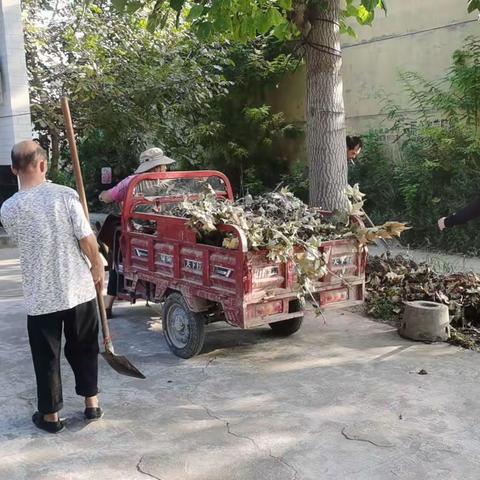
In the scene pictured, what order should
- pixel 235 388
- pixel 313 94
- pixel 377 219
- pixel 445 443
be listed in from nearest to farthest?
pixel 445 443 → pixel 235 388 → pixel 313 94 → pixel 377 219

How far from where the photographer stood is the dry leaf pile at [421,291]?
5.58 m

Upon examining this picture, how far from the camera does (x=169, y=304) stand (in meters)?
5.11

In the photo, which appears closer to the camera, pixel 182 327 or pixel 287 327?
pixel 182 327

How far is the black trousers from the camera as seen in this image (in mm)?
3576

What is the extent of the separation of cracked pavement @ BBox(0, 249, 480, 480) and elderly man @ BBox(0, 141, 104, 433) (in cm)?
46

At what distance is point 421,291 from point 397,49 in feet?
23.2

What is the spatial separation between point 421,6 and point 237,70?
4.17 meters

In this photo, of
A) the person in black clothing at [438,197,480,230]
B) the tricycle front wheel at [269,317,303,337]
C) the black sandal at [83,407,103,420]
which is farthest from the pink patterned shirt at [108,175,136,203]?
the person in black clothing at [438,197,480,230]

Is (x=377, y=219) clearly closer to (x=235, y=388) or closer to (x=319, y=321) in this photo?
(x=319, y=321)

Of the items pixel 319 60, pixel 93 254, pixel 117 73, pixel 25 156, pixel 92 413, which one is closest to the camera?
pixel 25 156

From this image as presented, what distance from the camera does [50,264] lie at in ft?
11.5

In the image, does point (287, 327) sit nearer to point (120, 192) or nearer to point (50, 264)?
point (120, 192)

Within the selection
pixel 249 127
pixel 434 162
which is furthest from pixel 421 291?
pixel 249 127

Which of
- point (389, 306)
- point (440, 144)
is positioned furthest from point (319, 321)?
point (440, 144)
